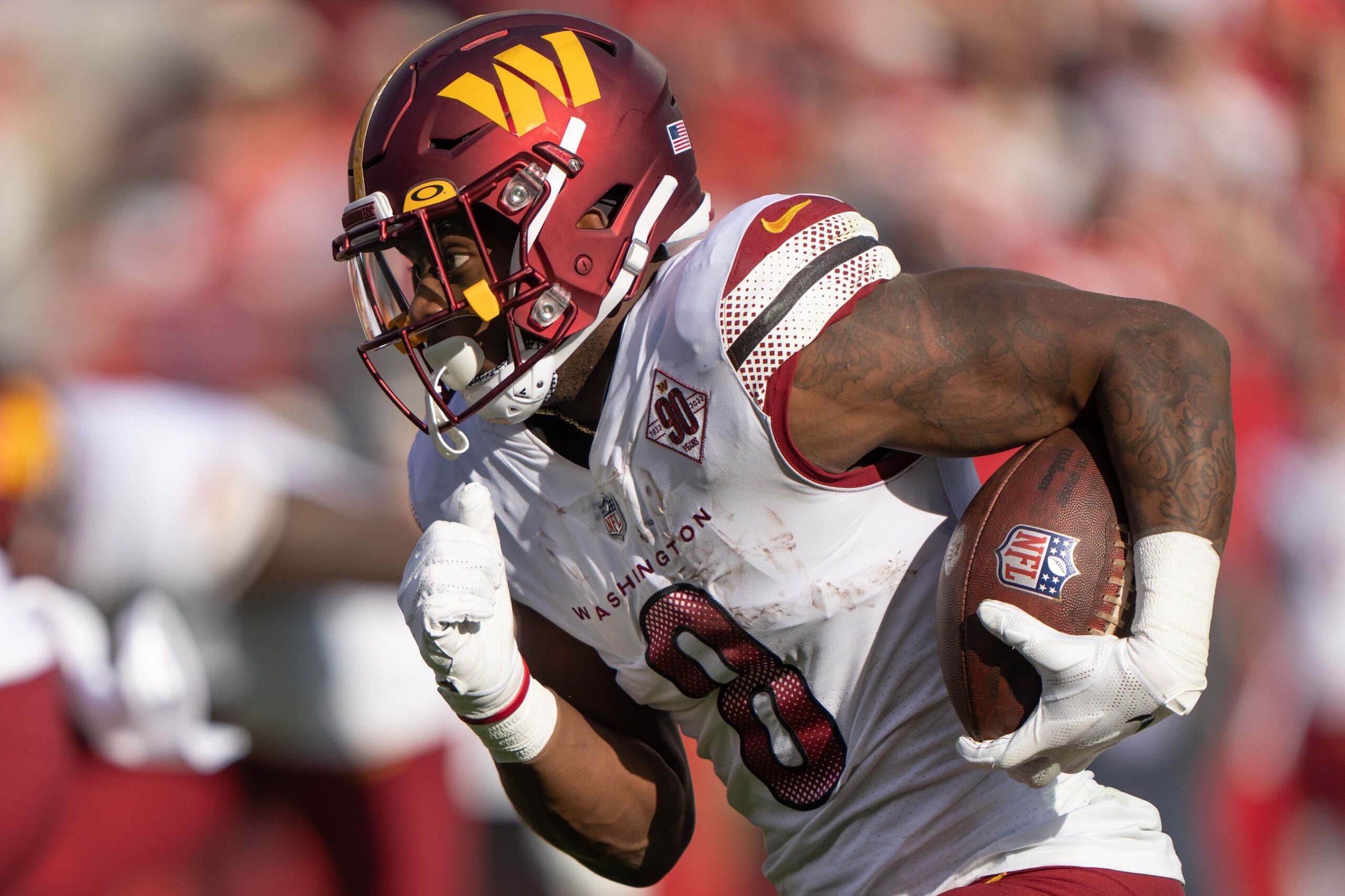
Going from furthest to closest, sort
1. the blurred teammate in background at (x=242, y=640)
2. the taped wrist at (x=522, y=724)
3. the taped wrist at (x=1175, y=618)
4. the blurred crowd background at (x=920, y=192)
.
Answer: the blurred crowd background at (x=920, y=192) < the blurred teammate in background at (x=242, y=640) < the taped wrist at (x=522, y=724) < the taped wrist at (x=1175, y=618)

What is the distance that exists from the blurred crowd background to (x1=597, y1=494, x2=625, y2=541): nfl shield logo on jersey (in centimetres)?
195

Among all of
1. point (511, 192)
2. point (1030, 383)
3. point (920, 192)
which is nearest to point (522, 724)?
point (511, 192)

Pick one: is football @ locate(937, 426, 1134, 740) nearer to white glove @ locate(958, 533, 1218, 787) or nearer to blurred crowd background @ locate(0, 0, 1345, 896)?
white glove @ locate(958, 533, 1218, 787)

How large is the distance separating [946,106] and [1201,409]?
4.93 metres

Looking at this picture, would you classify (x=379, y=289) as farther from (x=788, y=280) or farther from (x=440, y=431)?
(x=788, y=280)

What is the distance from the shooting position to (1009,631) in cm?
151

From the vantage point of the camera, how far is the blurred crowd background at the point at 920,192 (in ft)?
12.1

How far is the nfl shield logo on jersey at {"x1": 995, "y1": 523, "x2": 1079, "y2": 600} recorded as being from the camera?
156cm

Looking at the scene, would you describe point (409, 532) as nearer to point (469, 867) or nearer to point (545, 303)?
point (469, 867)

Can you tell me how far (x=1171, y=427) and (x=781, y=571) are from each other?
0.51 meters

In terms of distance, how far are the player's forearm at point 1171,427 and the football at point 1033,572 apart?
46 millimetres

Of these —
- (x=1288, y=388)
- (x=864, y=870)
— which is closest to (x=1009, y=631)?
(x=864, y=870)

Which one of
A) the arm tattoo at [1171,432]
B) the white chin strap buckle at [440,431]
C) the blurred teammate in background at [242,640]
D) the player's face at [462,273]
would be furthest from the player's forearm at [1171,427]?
the blurred teammate in background at [242,640]

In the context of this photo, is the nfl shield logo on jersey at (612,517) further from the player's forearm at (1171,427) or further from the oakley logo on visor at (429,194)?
the player's forearm at (1171,427)
